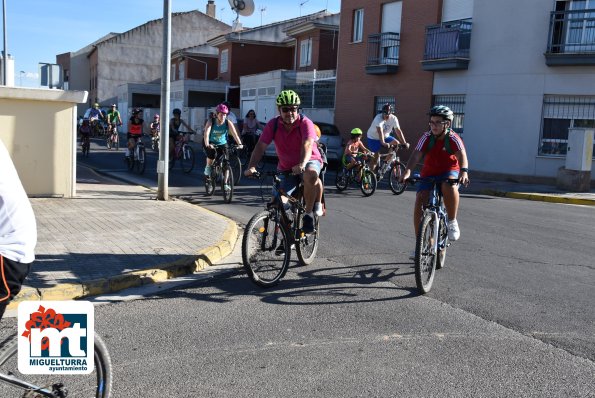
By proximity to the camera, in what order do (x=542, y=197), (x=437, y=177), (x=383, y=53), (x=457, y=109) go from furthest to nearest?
(x=383, y=53) < (x=457, y=109) < (x=542, y=197) < (x=437, y=177)

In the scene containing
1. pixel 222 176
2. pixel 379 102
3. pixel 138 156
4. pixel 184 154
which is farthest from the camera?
pixel 379 102

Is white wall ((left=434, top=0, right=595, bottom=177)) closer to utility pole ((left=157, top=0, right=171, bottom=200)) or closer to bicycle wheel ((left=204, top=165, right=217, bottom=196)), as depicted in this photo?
bicycle wheel ((left=204, top=165, right=217, bottom=196))

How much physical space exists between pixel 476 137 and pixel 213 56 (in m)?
33.7

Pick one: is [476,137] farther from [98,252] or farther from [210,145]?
[98,252]

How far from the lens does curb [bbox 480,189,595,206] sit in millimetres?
14781

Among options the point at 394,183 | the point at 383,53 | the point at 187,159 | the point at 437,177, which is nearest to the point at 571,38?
the point at 383,53

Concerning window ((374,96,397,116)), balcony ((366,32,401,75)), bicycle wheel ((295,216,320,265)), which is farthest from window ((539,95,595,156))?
bicycle wheel ((295,216,320,265))

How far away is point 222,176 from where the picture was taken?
12070mm

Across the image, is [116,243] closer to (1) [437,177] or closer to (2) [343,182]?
(1) [437,177]

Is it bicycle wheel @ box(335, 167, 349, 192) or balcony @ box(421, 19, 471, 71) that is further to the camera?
balcony @ box(421, 19, 471, 71)

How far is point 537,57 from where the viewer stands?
19188 millimetres

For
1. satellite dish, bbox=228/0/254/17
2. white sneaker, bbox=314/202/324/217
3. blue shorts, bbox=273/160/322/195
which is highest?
satellite dish, bbox=228/0/254/17

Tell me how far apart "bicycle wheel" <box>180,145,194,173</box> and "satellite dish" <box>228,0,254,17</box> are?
23.3 meters

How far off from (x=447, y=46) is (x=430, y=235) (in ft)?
56.0
